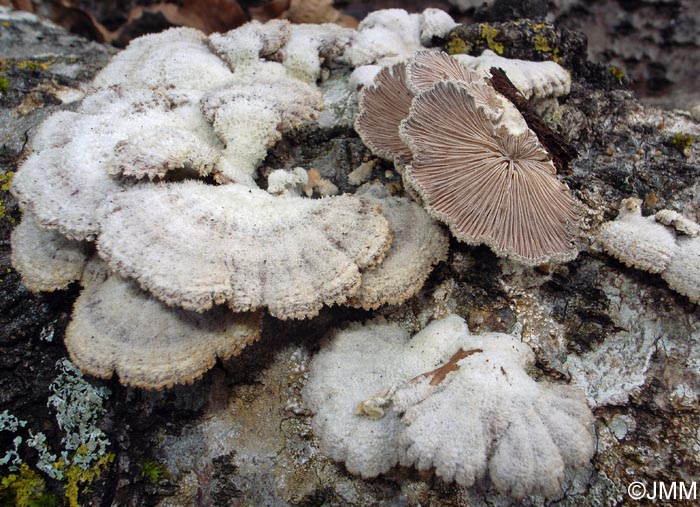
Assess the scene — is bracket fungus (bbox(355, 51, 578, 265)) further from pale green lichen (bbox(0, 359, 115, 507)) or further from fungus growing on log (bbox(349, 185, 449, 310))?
pale green lichen (bbox(0, 359, 115, 507))

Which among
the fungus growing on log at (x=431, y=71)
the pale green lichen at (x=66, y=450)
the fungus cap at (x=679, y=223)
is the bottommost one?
the pale green lichen at (x=66, y=450)

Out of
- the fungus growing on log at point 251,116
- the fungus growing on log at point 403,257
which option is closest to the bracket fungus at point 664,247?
the fungus growing on log at point 403,257

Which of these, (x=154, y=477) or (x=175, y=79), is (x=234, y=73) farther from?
(x=154, y=477)

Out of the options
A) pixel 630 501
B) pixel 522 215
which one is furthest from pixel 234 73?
pixel 630 501

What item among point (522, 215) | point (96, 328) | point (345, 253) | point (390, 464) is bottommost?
point (390, 464)

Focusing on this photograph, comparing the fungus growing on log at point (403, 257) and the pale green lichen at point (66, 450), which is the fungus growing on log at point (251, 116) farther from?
the pale green lichen at point (66, 450)

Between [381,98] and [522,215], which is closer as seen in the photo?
[522,215]

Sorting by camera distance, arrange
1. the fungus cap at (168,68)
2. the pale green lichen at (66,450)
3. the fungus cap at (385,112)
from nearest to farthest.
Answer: the pale green lichen at (66,450) < the fungus cap at (385,112) < the fungus cap at (168,68)
